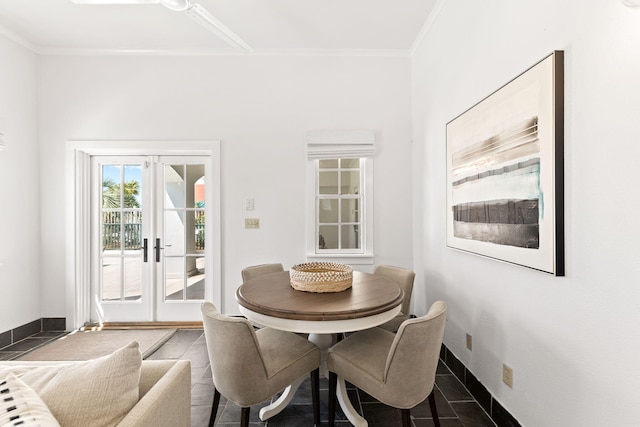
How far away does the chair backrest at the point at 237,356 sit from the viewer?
1.45 meters

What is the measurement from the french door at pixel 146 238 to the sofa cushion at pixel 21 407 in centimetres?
261

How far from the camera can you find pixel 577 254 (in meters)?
1.26

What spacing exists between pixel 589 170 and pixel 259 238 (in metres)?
2.74

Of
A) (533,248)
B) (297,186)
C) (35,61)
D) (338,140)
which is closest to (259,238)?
(297,186)

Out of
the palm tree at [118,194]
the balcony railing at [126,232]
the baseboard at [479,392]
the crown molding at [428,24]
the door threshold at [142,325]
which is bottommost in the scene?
the door threshold at [142,325]

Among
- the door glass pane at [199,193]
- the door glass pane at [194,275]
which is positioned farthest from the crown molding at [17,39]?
the door glass pane at [194,275]

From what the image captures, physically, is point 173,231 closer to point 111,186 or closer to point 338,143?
point 111,186

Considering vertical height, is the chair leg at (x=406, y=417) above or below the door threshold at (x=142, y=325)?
above

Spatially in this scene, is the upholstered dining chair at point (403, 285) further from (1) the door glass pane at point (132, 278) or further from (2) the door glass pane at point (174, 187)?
(1) the door glass pane at point (132, 278)

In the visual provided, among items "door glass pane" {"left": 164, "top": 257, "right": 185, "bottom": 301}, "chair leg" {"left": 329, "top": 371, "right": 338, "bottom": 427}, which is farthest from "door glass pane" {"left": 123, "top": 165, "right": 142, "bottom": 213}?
"chair leg" {"left": 329, "top": 371, "right": 338, "bottom": 427}

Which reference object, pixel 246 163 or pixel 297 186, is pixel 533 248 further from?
pixel 246 163

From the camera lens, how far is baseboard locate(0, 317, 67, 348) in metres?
2.88

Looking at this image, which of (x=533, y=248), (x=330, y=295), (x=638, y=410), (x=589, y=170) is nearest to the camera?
(x=638, y=410)

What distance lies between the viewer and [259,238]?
10.7 feet
